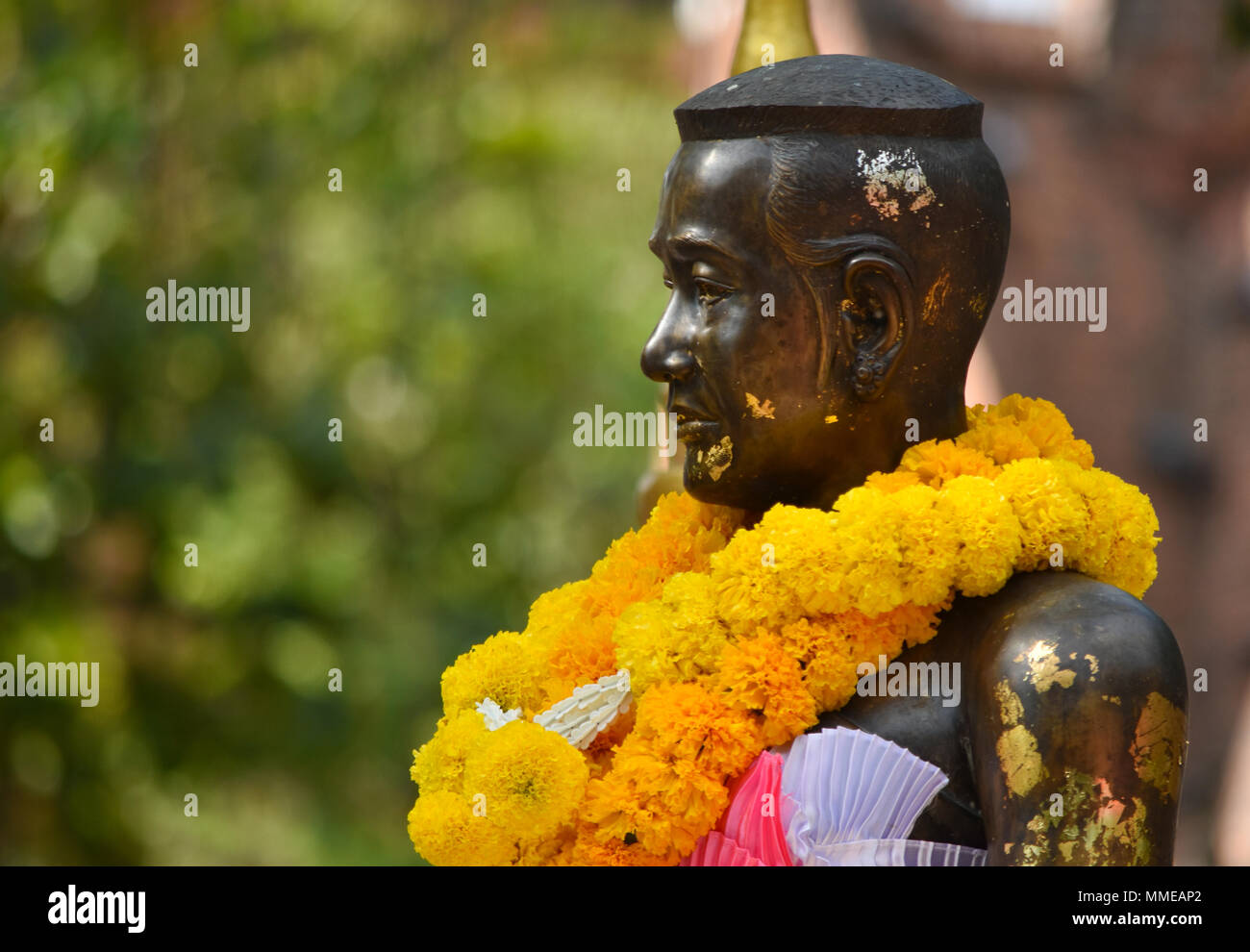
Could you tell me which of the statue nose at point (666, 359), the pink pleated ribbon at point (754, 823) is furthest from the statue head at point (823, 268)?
the pink pleated ribbon at point (754, 823)

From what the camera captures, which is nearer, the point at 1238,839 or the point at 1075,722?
the point at 1075,722

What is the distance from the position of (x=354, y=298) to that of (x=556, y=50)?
1.97 m

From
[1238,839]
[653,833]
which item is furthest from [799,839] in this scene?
[1238,839]

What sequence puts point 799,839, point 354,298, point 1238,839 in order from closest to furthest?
point 799,839 → point 1238,839 → point 354,298

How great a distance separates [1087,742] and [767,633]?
0.53 m

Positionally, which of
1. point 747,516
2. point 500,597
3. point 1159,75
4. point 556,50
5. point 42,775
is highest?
point 556,50

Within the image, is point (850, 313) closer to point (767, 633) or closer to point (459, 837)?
point (767, 633)

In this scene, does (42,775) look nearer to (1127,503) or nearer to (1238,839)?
(1238,839)

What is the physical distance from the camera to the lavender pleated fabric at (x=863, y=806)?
2293 millimetres

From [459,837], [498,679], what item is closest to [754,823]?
[459,837]

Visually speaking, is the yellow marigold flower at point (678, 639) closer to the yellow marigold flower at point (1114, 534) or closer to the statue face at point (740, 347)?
the statue face at point (740, 347)

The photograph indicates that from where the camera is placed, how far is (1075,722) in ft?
7.04

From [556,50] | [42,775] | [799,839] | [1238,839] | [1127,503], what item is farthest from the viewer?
[556,50]

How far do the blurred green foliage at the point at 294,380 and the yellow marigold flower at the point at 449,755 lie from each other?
455cm
